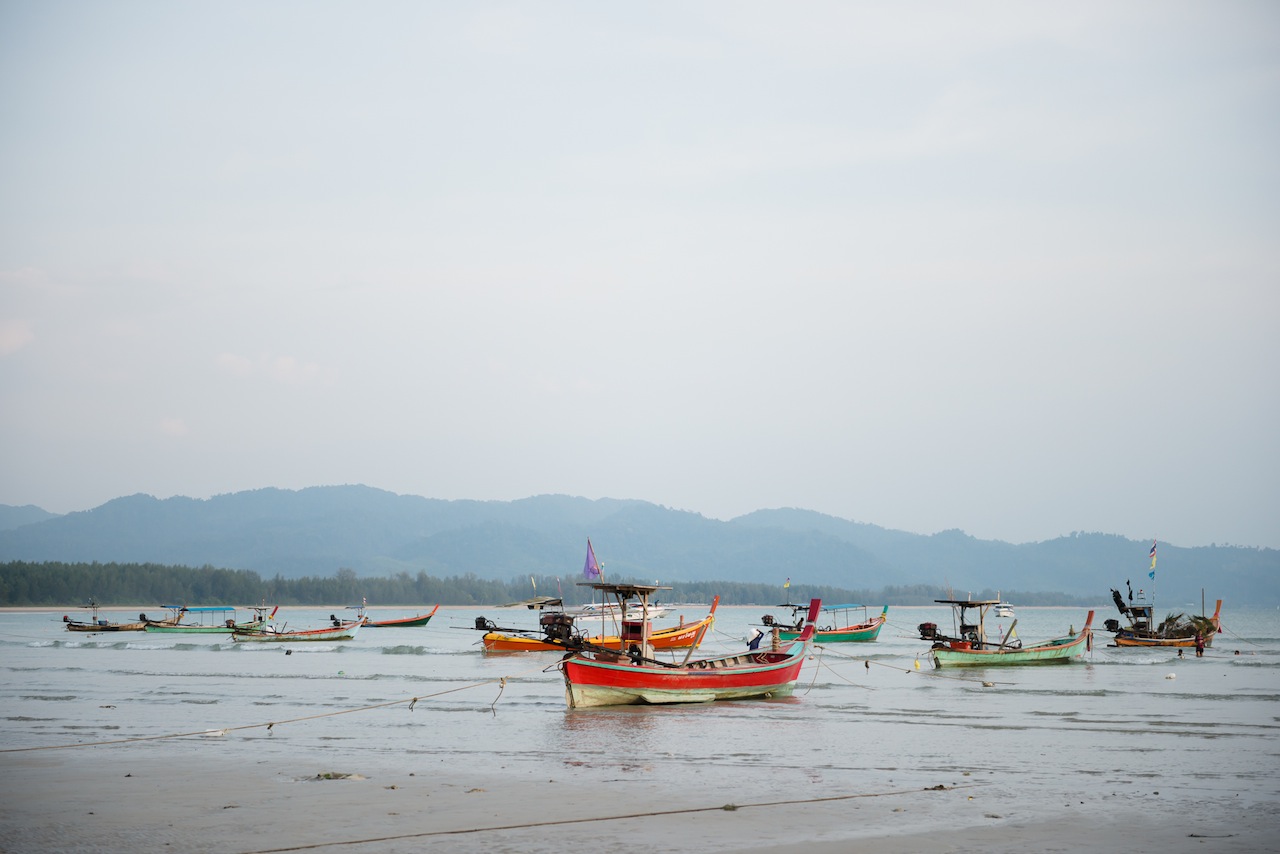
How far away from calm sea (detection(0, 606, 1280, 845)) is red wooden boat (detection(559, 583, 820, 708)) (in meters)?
0.46

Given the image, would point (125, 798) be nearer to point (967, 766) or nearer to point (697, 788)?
point (697, 788)

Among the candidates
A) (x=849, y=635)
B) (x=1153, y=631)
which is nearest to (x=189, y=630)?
(x=849, y=635)

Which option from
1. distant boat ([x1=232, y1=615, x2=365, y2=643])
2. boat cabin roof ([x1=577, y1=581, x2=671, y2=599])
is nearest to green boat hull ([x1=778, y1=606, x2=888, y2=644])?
distant boat ([x1=232, y1=615, x2=365, y2=643])

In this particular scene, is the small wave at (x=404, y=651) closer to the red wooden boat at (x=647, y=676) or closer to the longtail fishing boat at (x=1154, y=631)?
the red wooden boat at (x=647, y=676)

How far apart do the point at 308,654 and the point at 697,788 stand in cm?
5061

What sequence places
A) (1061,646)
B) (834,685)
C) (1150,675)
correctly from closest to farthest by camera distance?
(834,685) → (1150,675) → (1061,646)

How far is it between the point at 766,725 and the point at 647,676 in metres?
4.73

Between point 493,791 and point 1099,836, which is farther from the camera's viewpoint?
point 493,791

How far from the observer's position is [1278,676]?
47.3m

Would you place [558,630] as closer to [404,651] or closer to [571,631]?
[571,631]

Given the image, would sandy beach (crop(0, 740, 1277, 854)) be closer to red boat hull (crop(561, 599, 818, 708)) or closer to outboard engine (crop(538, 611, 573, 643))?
red boat hull (crop(561, 599, 818, 708))

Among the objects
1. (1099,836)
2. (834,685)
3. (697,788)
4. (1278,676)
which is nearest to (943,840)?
(1099,836)

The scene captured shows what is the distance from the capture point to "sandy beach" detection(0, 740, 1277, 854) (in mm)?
14438

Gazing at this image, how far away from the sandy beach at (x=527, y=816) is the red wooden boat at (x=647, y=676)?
11.2 meters
